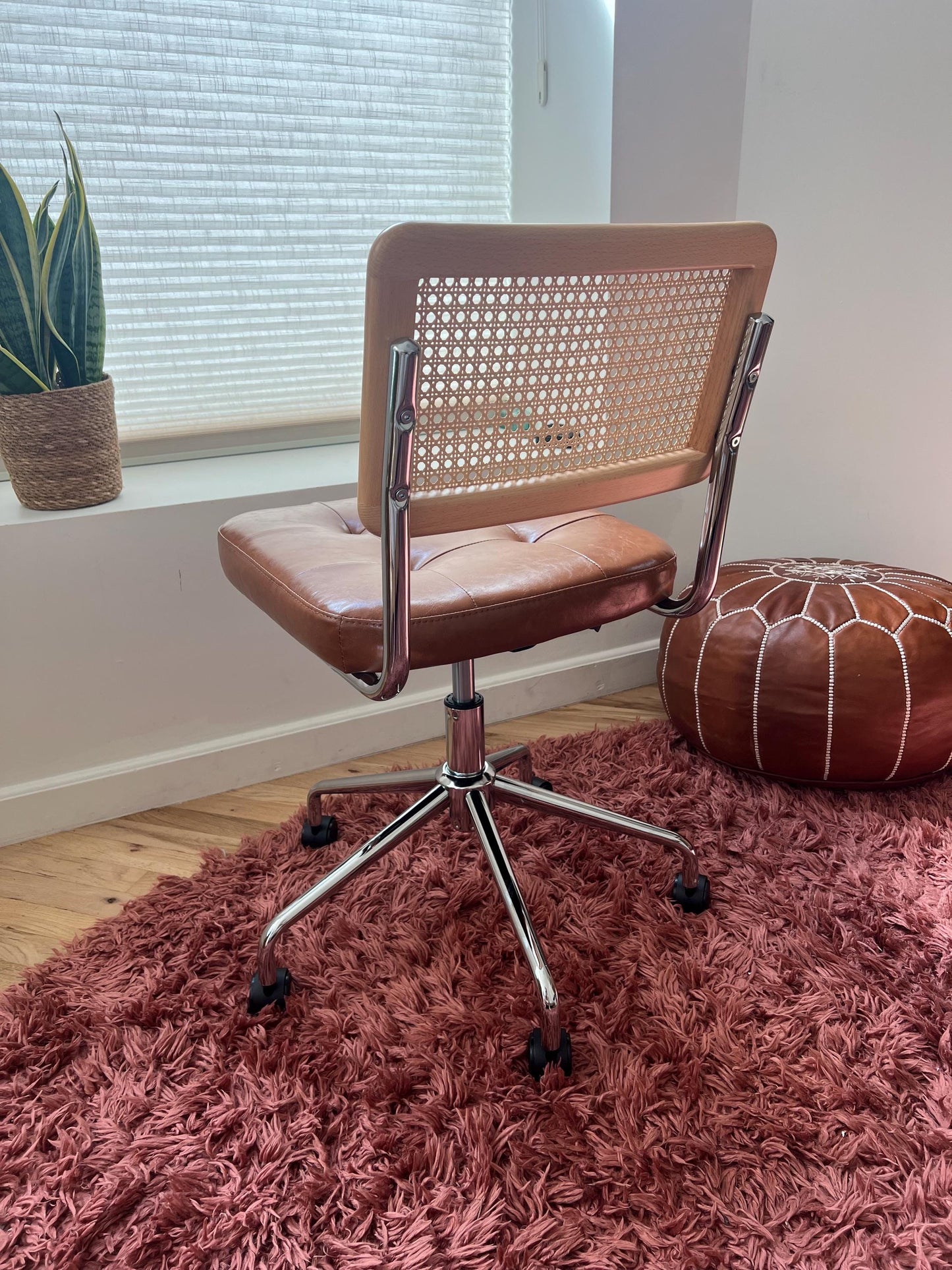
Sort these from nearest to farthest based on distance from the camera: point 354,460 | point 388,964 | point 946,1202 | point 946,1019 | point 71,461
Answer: point 946,1202
point 946,1019
point 388,964
point 71,461
point 354,460

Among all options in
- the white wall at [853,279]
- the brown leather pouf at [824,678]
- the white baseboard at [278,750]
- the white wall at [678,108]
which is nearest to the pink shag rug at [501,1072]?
the brown leather pouf at [824,678]

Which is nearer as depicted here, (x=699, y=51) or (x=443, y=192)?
(x=699, y=51)

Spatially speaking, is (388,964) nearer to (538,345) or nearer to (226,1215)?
(226,1215)

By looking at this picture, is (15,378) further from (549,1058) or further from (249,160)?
(549,1058)

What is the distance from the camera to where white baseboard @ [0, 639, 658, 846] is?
154cm

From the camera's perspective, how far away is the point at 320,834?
146 centimetres

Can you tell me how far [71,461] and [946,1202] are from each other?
145 cm

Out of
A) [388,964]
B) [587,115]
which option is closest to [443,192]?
[587,115]

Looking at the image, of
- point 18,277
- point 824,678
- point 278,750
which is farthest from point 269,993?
point 18,277

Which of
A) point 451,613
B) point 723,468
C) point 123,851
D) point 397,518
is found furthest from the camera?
point 123,851

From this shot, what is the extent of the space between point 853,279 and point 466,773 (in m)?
1.25

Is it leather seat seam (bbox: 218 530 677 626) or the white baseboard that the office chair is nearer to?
leather seat seam (bbox: 218 530 677 626)

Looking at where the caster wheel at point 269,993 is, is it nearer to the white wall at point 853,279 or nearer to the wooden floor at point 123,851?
the wooden floor at point 123,851

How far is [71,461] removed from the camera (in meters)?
1.44
